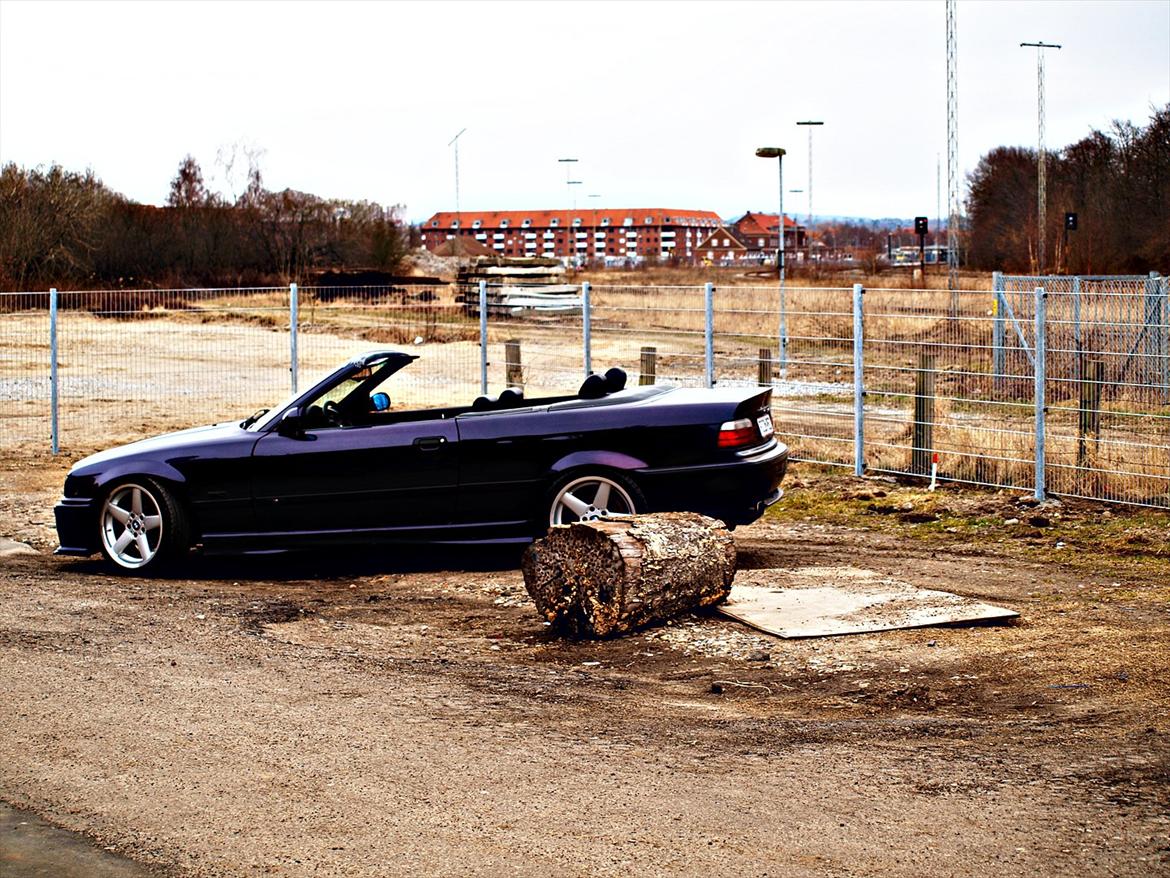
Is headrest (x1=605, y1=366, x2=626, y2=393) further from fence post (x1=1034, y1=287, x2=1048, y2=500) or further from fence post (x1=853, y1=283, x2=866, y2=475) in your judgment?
fence post (x1=853, y1=283, x2=866, y2=475)

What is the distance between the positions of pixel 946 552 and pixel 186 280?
162 feet

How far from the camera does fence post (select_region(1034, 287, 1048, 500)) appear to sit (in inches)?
507

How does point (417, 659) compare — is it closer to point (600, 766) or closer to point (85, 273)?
point (600, 766)

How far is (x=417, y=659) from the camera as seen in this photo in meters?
8.19

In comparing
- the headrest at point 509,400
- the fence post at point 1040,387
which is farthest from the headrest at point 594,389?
the fence post at point 1040,387

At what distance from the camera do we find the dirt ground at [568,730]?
5.25m

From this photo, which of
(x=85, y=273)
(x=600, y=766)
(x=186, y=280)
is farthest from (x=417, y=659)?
(x=186, y=280)

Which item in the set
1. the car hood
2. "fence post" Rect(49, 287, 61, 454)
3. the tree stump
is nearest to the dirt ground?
the tree stump

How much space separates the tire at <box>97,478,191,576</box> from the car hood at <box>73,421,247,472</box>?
200mm

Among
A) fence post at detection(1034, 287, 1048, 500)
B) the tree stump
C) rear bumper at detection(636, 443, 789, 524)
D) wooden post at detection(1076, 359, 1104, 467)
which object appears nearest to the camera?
the tree stump

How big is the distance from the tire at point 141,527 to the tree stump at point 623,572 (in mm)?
3008

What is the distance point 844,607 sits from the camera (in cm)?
916

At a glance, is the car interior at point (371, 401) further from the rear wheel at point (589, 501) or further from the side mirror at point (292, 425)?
the rear wheel at point (589, 501)

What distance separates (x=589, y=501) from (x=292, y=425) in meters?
2.11
